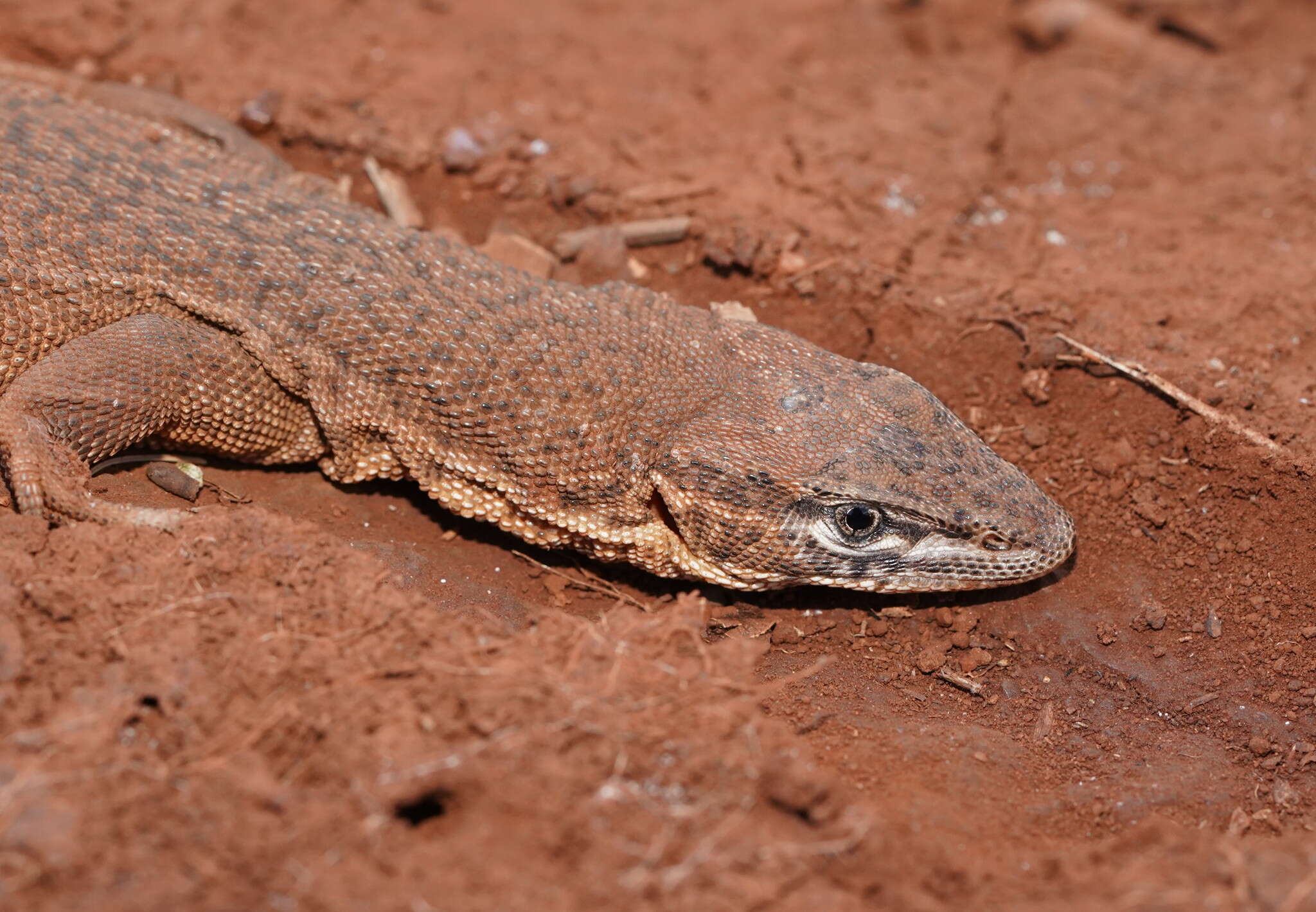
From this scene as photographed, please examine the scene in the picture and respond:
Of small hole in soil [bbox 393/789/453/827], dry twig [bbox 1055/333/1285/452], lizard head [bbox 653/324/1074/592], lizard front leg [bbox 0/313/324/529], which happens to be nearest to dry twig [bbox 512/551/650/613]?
lizard head [bbox 653/324/1074/592]

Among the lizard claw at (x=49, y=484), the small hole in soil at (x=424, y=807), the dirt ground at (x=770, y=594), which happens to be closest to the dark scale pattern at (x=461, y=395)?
the lizard claw at (x=49, y=484)

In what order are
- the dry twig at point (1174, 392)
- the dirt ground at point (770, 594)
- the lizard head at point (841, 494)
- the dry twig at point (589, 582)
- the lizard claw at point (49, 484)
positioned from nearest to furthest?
the dirt ground at point (770, 594) → the lizard claw at point (49, 484) → the lizard head at point (841, 494) → the dry twig at point (589, 582) → the dry twig at point (1174, 392)

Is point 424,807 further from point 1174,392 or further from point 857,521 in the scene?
point 1174,392

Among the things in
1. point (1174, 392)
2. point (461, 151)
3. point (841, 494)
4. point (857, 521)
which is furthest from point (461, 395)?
point (1174, 392)

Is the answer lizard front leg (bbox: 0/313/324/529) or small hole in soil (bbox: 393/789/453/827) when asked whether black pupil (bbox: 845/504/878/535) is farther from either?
lizard front leg (bbox: 0/313/324/529)

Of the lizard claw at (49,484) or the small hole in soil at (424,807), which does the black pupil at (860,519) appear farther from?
the lizard claw at (49,484)

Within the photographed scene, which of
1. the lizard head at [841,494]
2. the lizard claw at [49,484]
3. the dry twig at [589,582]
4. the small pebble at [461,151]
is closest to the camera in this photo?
the lizard claw at [49,484]
